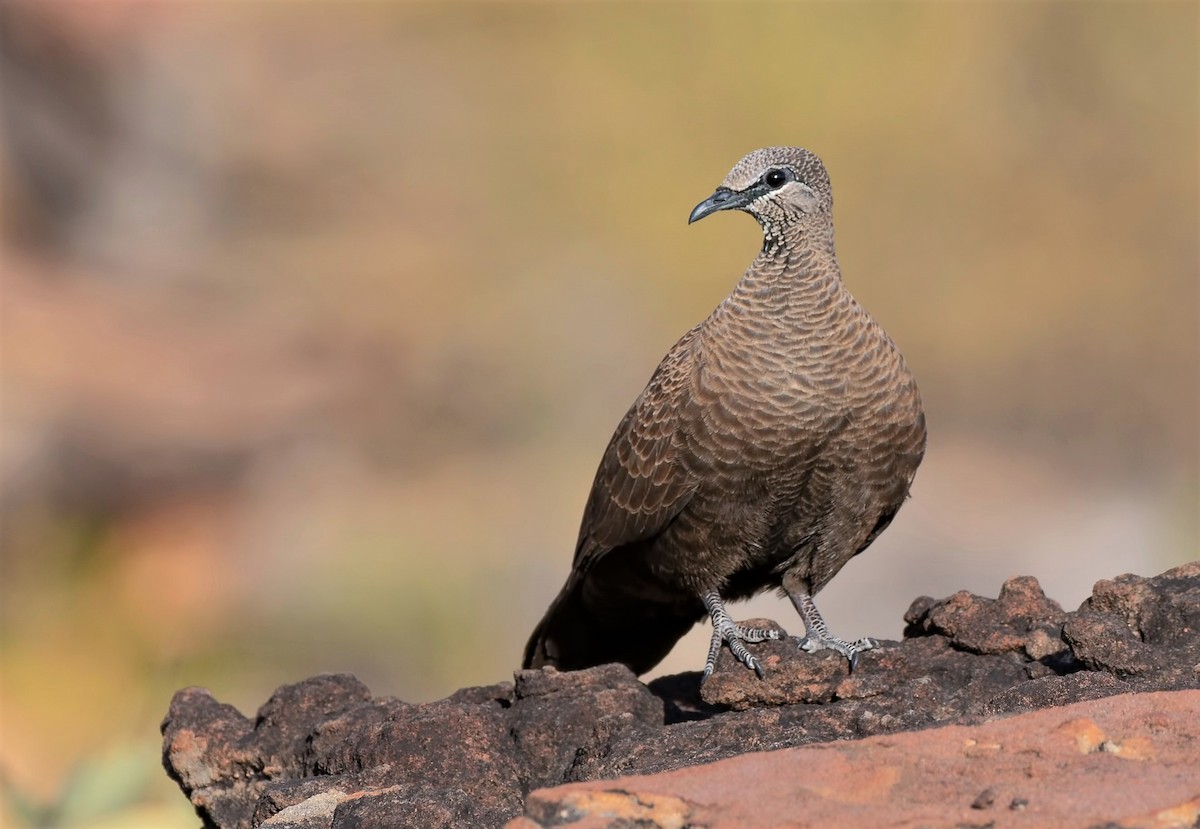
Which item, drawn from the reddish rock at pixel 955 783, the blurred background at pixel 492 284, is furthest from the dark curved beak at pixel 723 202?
the blurred background at pixel 492 284

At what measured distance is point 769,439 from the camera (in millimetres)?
5836

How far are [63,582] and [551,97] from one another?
6583 millimetres

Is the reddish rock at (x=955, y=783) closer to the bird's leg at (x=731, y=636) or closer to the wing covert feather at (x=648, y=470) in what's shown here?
the bird's leg at (x=731, y=636)

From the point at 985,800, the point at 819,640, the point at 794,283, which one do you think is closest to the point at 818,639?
the point at 819,640

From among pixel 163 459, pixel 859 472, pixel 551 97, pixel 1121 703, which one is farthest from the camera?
pixel 551 97

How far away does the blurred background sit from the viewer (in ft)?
42.3

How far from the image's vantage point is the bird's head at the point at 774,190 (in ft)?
20.6

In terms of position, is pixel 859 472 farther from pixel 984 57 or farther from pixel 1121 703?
pixel 984 57

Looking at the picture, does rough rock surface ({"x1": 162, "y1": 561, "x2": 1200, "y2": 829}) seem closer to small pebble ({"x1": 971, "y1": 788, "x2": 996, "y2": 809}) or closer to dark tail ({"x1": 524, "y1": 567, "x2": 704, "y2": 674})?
small pebble ({"x1": 971, "y1": 788, "x2": 996, "y2": 809})

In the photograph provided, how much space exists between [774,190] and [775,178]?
0.05 m

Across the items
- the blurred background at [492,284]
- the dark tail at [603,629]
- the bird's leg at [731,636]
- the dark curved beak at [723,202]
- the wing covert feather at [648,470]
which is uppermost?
the blurred background at [492,284]

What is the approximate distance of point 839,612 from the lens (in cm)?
1207

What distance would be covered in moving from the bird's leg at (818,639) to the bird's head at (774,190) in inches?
58.9

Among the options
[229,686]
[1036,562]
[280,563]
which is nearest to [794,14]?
[1036,562]
